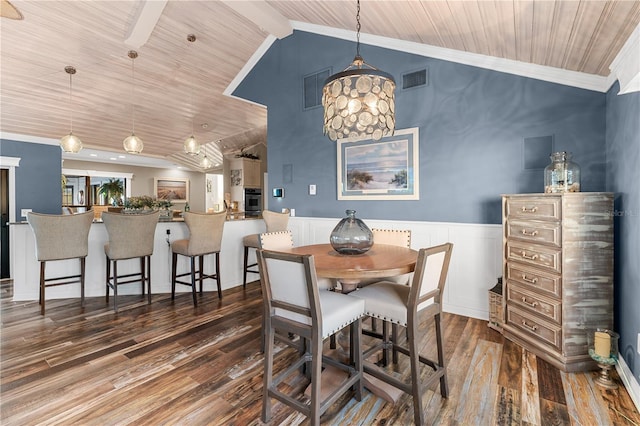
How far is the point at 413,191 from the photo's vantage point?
141 inches

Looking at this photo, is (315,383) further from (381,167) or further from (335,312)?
(381,167)

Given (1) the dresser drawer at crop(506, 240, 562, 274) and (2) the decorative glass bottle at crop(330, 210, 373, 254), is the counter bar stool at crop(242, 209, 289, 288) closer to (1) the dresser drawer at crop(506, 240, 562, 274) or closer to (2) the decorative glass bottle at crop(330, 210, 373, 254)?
(2) the decorative glass bottle at crop(330, 210, 373, 254)

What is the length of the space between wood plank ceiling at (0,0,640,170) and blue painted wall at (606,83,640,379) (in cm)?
42

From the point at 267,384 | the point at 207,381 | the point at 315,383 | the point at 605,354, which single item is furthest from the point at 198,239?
the point at 605,354

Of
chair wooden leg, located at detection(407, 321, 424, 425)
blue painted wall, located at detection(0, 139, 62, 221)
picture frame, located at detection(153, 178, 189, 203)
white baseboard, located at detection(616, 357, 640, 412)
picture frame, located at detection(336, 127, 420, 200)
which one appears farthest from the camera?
picture frame, located at detection(153, 178, 189, 203)

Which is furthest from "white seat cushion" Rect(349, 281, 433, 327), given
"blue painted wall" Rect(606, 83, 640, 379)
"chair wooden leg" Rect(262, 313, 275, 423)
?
"blue painted wall" Rect(606, 83, 640, 379)

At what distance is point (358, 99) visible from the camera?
2178 millimetres

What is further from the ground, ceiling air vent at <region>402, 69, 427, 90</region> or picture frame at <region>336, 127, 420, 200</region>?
ceiling air vent at <region>402, 69, 427, 90</region>

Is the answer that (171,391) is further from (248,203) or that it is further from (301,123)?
(248,203)

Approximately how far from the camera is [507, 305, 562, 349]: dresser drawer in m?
2.24

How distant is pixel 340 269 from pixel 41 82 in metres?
5.33

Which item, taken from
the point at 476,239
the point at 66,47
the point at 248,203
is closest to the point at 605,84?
the point at 476,239

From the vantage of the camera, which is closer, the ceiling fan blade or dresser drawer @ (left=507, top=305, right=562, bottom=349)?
the ceiling fan blade

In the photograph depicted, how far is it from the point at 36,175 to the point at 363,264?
683 centimetres
